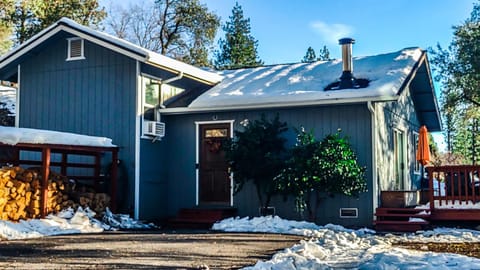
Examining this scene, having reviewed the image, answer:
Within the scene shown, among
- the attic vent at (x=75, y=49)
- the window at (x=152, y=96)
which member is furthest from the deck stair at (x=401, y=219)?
the attic vent at (x=75, y=49)

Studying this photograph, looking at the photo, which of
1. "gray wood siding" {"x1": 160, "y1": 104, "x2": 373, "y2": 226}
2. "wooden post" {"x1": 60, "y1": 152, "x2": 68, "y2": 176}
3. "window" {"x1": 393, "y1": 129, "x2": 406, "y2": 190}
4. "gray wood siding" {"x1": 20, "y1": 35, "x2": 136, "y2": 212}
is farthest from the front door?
"window" {"x1": 393, "y1": 129, "x2": 406, "y2": 190}

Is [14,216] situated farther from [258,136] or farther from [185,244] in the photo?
[258,136]

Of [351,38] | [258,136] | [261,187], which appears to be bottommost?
[261,187]

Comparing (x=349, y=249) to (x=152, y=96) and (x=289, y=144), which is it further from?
(x=152, y=96)

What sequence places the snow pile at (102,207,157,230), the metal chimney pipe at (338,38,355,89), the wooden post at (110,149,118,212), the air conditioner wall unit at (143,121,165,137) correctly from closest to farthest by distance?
the snow pile at (102,207,157,230)
the wooden post at (110,149,118,212)
the air conditioner wall unit at (143,121,165,137)
the metal chimney pipe at (338,38,355,89)

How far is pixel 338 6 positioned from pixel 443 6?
11.0 feet

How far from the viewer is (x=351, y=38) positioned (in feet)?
39.8

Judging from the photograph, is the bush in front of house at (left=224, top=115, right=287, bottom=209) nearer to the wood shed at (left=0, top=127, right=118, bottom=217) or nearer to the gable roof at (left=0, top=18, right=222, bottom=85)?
the gable roof at (left=0, top=18, right=222, bottom=85)

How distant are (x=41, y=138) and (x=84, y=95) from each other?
263cm

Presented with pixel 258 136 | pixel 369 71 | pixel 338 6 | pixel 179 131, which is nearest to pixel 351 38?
pixel 369 71

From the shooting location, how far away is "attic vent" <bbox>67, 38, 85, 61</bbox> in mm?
12250

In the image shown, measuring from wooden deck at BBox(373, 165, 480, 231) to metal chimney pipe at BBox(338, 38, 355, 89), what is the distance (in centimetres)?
273

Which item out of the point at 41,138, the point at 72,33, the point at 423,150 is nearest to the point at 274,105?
the point at 423,150

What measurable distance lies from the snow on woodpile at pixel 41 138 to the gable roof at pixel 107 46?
188 centimetres
